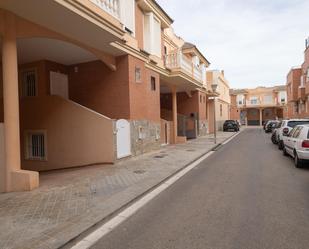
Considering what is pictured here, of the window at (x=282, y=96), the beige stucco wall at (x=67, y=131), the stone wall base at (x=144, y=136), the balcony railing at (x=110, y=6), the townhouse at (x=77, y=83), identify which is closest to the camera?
the townhouse at (x=77, y=83)

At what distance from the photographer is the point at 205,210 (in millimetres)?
5523

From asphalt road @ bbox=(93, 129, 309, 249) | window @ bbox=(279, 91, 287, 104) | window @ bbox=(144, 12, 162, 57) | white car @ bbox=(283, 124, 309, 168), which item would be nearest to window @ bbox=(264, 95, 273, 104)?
window @ bbox=(279, 91, 287, 104)

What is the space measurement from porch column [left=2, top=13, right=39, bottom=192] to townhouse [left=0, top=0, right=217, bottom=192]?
24 millimetres

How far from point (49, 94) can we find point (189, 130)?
14.5 m

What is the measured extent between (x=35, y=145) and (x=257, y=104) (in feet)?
181

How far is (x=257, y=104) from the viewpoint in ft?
197

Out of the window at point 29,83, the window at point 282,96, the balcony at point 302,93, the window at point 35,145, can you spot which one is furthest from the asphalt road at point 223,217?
the window at point 282,96

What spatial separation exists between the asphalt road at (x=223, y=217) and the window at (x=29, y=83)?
354 inches

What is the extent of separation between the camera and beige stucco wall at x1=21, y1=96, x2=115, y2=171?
1101cm

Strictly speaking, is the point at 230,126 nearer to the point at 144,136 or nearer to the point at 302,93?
the point at 302,93

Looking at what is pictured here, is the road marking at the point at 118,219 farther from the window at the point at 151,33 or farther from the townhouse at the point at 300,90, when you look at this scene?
the townhouse at the point at 300,90

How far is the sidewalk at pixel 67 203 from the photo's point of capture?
170 inches

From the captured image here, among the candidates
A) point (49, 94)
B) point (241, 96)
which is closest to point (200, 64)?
point (49, 94)

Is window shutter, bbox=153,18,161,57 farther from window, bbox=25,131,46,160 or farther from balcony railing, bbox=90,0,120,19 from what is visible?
window, bbox=25,131,46,160
